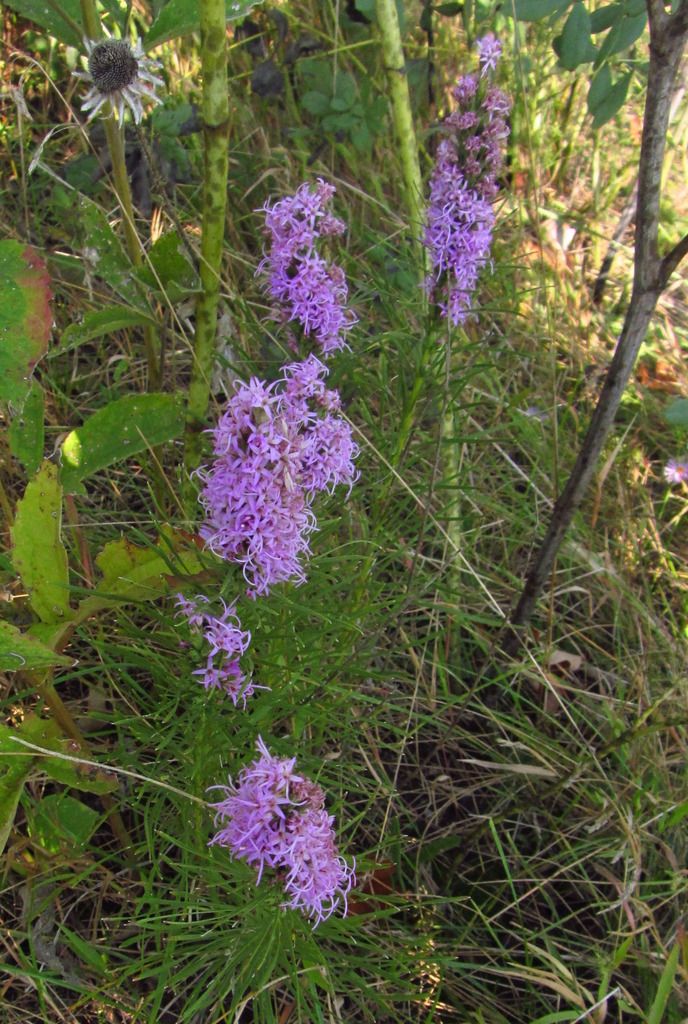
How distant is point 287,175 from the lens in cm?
245

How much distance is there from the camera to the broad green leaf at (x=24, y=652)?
1177mm

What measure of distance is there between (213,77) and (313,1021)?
57.4 inches

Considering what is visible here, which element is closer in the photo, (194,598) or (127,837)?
(194,598)

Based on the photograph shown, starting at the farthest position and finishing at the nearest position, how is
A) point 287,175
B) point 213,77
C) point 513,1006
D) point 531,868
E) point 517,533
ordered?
point 287,175
point 517,533
point 531,868
point 513,1006
point 213,77

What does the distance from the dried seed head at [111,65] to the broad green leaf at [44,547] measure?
24.9 inches

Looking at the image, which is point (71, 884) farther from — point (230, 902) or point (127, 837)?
point (230, 902)

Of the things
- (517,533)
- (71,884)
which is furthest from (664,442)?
(71,884)

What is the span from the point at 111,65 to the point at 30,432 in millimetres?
592

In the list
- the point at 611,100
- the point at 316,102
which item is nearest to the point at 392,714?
the point at 611,100

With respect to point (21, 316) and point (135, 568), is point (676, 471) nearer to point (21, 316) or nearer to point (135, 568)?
point (135, 568)

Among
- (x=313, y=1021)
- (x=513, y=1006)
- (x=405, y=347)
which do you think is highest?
(x=405, y=347)

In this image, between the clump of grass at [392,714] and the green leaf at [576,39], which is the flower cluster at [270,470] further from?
the green leaf at [576,39]

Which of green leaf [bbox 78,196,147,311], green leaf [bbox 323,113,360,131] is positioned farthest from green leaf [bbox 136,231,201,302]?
green leaf [bbox 323,113,360,131]

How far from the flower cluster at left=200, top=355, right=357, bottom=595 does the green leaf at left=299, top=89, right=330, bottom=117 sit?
1.34 m
